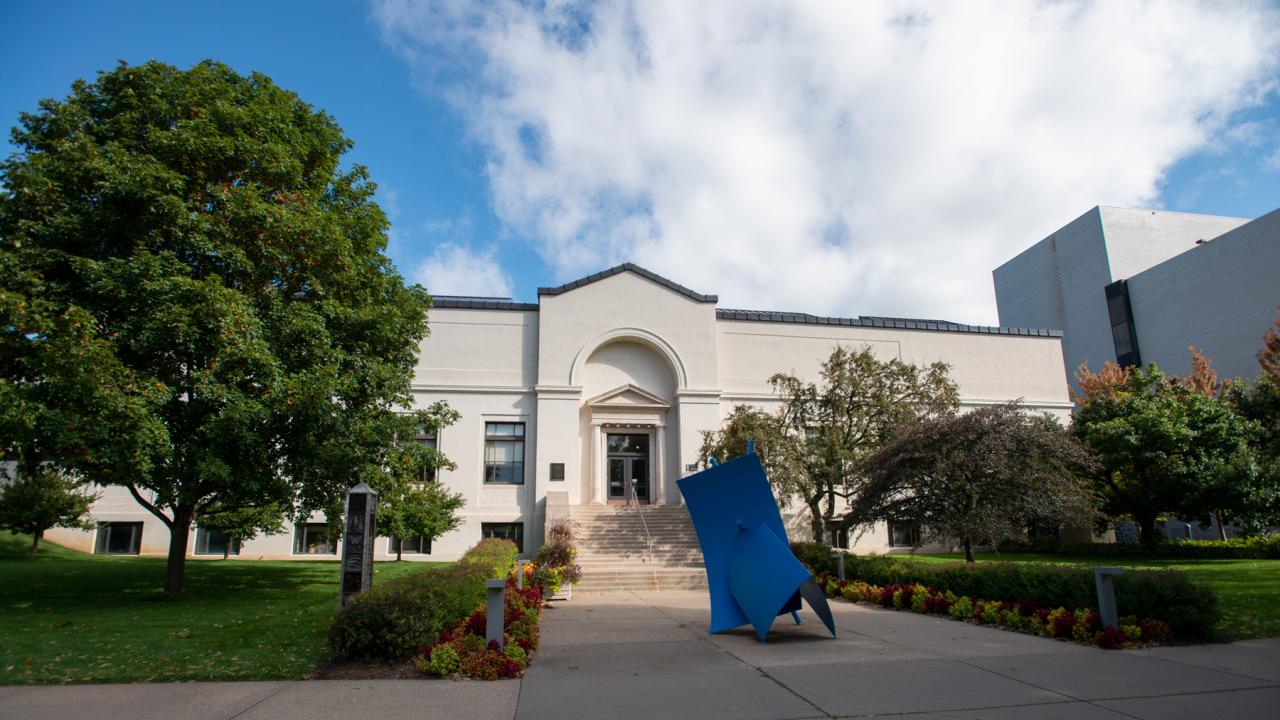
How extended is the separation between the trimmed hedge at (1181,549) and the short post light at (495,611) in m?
19.5

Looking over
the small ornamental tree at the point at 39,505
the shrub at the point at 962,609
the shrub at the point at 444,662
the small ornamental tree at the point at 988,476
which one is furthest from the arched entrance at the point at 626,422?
the shrub at the point at 444,662

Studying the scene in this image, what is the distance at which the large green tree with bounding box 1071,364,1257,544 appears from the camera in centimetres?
2250

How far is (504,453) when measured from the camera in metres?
28.8

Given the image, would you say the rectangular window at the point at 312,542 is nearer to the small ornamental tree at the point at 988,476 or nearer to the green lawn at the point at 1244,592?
the small ornamental tree at the point at 988,476

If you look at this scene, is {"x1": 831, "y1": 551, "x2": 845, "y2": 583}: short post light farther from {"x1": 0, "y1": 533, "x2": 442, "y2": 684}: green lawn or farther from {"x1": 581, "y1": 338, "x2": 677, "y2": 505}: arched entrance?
{"x1": 581, "y1": 338, "x2": 677, "y2": 505}: arched entrance

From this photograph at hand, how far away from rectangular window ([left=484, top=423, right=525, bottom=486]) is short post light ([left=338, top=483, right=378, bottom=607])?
57.1 feet

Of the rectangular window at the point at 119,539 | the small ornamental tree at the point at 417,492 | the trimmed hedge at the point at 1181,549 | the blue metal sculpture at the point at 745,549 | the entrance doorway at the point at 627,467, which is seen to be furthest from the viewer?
the entrance doorway at the point at 627,467

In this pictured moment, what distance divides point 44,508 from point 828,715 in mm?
27049

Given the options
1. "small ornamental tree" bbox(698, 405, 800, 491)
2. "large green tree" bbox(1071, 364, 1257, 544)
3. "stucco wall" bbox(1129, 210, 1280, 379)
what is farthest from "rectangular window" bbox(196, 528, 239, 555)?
"stucco wall" bbox(1129, 210, 1280, 379)

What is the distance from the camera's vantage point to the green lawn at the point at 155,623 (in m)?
8.00

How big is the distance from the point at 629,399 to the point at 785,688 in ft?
75.0

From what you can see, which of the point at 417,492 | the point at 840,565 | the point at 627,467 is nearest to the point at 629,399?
the point at 627,467

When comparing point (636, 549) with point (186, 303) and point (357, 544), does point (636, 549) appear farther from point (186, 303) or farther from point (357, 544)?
point (186, 303)

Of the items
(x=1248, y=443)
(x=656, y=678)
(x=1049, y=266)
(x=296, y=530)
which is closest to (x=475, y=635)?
(x=656, y=678)
